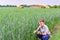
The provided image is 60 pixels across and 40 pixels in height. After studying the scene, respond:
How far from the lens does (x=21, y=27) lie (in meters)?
10.6

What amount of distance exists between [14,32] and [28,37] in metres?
1.73

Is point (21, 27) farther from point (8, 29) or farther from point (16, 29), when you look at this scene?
point (8, 29)

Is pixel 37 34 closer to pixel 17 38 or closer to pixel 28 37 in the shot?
pixel 28 37

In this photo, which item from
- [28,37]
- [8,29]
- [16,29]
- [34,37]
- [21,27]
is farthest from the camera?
[34,37]

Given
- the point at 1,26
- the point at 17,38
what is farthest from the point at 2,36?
the point at 17,38

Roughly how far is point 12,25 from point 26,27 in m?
1.38

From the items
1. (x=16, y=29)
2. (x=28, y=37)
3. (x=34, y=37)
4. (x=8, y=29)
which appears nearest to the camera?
(x=8, y=29)

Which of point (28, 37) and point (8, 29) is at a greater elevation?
point (8, 29)

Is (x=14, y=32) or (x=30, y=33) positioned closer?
(x=14, y=32)

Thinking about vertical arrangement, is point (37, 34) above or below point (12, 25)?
below

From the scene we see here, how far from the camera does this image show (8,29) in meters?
9.29

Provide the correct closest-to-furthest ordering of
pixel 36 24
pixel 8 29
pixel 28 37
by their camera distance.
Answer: pixel 8 29 < pixel 28 37 < pixel 36 24

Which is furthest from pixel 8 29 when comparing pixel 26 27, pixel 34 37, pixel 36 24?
pixel 36 24

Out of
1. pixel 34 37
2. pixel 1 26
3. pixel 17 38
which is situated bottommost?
pixel 34 37
